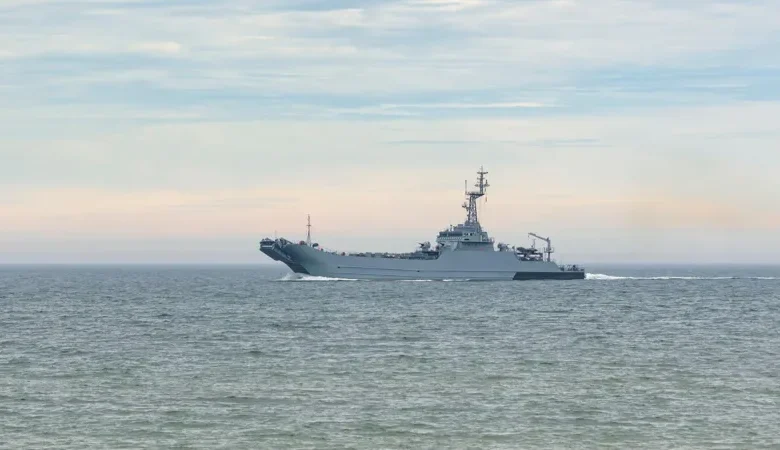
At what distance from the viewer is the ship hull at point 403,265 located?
105375mm

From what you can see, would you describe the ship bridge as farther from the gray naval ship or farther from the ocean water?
the ocean water

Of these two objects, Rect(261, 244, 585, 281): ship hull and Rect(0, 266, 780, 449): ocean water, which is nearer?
Rect(0, 266, 780, 449): ocean water

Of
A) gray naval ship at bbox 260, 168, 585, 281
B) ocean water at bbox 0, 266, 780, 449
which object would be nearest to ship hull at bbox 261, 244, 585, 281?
gray naval ship at bbox 260, 168, 585, 281

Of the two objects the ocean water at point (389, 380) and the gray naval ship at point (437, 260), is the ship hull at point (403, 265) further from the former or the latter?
the ocean water at point (389, 380)

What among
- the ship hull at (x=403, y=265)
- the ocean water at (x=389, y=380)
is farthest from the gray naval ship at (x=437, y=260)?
the ocean water at (x=389, y=380)

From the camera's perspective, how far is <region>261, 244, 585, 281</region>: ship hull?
346 ft

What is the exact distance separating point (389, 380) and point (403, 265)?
75.1 m

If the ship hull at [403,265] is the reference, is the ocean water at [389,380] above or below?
below

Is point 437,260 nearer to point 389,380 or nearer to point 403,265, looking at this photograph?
point 403,265

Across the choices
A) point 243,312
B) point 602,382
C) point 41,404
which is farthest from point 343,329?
point 41,404

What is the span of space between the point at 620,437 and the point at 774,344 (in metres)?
25.1

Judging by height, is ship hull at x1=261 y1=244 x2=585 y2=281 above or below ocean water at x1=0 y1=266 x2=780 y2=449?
above

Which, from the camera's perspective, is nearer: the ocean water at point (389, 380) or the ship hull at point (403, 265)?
the ocean water at point (389, 380)

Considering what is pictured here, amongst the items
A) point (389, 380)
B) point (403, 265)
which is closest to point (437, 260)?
point (403, 265)
